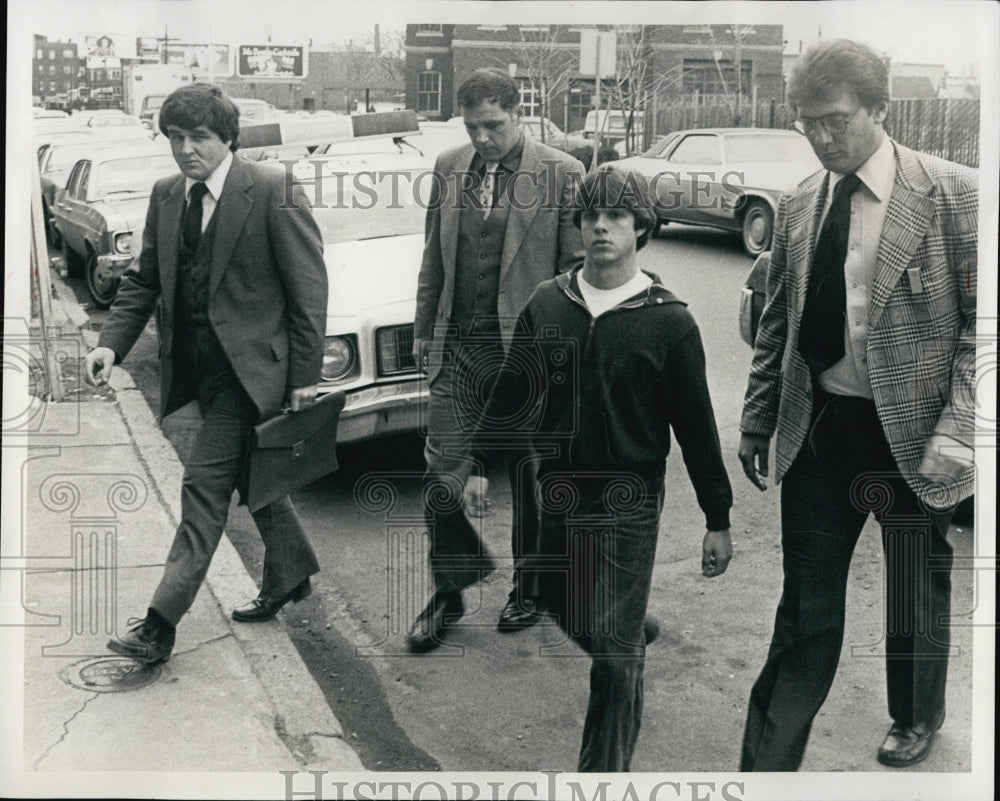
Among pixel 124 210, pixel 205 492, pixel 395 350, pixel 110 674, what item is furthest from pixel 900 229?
pixel 110 674

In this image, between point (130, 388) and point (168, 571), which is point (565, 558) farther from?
point (130, 388)

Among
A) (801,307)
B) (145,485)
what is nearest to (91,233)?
(145,485)

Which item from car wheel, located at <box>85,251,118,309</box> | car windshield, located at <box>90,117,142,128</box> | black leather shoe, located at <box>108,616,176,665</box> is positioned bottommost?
black leather shoe, located at <box>108,616,176,665</box>

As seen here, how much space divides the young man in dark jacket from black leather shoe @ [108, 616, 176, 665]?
4.57ft

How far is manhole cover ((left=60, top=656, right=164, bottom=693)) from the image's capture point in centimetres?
445

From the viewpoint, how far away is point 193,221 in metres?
4.39

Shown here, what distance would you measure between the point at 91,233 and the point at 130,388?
0.67m

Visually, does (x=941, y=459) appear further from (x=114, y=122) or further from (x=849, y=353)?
(x=114, y=122)

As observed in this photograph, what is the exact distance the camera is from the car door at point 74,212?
4918 mm

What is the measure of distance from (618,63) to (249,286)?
1.40 metres

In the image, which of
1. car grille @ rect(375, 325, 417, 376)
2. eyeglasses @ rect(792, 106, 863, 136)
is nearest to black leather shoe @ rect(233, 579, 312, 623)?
car grille @ rect(375, 325, 417, 376)

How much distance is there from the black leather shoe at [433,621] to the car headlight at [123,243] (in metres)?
1.62

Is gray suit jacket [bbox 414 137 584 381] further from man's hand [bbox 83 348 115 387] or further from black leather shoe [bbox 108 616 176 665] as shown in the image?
black leather shoe [bbox 108 616 176 665]

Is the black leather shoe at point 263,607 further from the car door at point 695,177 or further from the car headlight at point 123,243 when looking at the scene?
the car door at point 695,177
